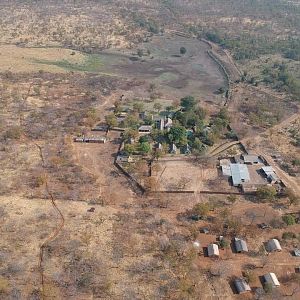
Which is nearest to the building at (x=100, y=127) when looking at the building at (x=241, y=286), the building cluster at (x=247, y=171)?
the building cluster at (x=247, y=171)

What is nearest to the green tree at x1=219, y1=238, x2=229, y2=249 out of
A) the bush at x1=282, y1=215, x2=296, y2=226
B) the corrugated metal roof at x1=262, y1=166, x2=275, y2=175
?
the bush at x1=282, y1=215, x2=296, y2=226

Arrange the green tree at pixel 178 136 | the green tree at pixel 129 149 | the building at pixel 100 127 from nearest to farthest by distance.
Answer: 1. the green tree at pixel 129 149
2. the green tree at pixel 178 136
3. the building at pixel 100 127

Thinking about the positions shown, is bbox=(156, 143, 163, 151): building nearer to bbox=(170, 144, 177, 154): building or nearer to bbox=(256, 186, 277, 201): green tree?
bbox=(170, 144, 177, 154): building

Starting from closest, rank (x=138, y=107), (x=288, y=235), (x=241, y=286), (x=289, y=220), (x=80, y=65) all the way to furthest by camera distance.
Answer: (x=241, y=286) → (x=288, y=235) → (x=289, y=220) → (x=138, y=107) → (x=80, y=65)

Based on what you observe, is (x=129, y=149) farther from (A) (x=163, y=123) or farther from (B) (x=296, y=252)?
(B) (x=296, y=252)

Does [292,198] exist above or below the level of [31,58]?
above

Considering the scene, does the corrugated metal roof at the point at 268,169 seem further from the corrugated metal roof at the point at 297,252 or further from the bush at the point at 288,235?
the corrugated metal roof at the point at 297,252

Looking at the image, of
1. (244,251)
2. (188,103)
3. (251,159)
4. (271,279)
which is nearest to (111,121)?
(188,103)
